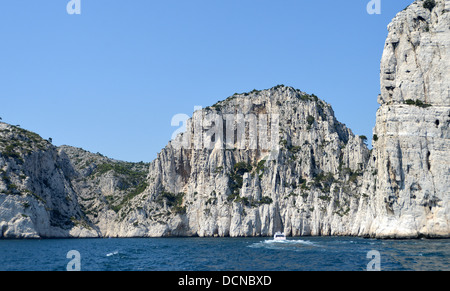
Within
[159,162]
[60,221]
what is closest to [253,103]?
[159,162]

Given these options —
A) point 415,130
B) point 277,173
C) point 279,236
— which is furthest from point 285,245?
point 277,173

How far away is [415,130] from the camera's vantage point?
8619 centimetres

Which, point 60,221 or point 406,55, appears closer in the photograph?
point 406,55

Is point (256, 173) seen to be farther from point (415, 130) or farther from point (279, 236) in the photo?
point (415, 130)

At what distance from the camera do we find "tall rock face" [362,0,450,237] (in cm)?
8262

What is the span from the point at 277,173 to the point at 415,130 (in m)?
59.2

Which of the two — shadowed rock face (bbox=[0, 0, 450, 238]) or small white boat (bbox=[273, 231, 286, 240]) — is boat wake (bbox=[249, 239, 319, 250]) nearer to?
shadowed rock face (bbox=[0, 0, 450, 238])

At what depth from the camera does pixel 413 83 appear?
91.2 meters

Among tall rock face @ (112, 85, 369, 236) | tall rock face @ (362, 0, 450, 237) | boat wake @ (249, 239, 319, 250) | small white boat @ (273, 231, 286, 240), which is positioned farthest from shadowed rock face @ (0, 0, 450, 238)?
small white boat @ (273, 231, 286, 240)

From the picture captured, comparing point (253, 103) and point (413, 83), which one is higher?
point (253, 103)

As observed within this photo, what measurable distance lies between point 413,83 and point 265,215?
57.8 m

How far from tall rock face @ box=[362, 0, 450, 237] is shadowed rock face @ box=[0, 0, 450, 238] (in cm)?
19

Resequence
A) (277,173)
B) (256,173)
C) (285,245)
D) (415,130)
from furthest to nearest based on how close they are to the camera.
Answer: (256,173)
(277,173)
(415,130)
(285,245)
